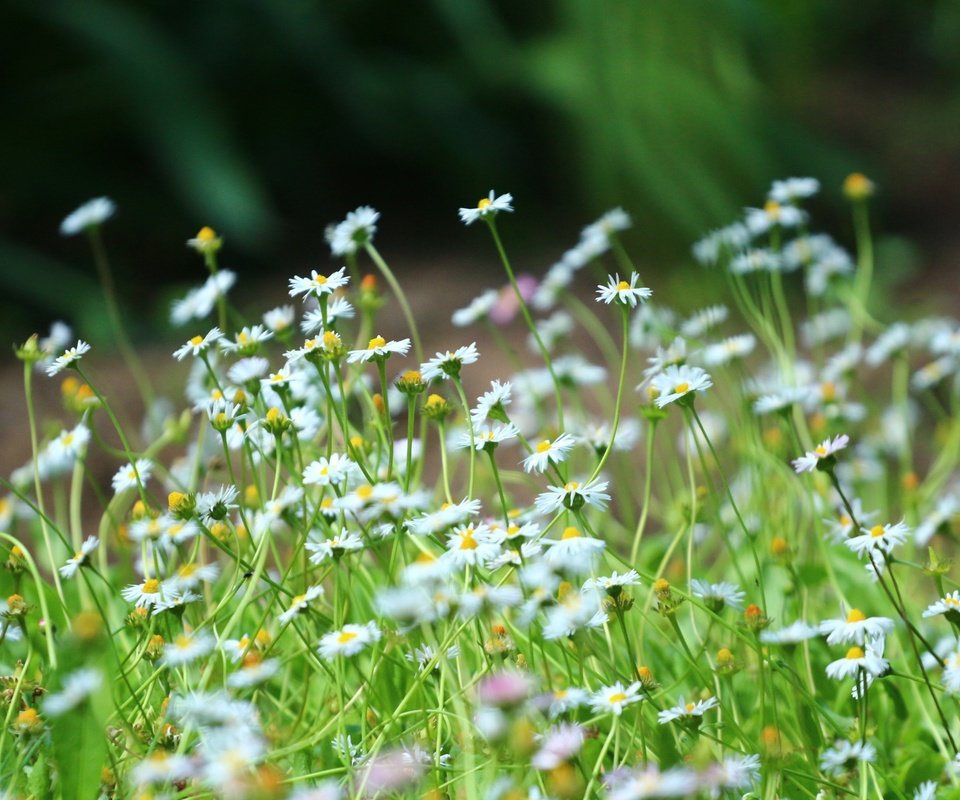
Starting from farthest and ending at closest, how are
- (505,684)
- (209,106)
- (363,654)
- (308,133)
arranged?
1. (308,133)
2. (209,106)
3. (363,654)
4. (505,684)

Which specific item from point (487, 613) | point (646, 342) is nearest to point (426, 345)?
point (646, 342)

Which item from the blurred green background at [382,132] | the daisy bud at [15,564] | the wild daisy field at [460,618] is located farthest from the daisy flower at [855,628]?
the blurred green background at [382,132]

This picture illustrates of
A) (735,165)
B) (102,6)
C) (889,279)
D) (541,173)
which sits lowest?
(889,279)

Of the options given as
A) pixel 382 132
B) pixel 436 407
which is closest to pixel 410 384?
pixel 436 407

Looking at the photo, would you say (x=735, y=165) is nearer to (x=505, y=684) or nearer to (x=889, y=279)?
(x=889, y=279)

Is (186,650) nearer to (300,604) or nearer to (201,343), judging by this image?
(300,604)

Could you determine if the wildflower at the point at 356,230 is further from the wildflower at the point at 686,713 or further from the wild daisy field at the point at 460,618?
the wildflower at the point at 686,713
